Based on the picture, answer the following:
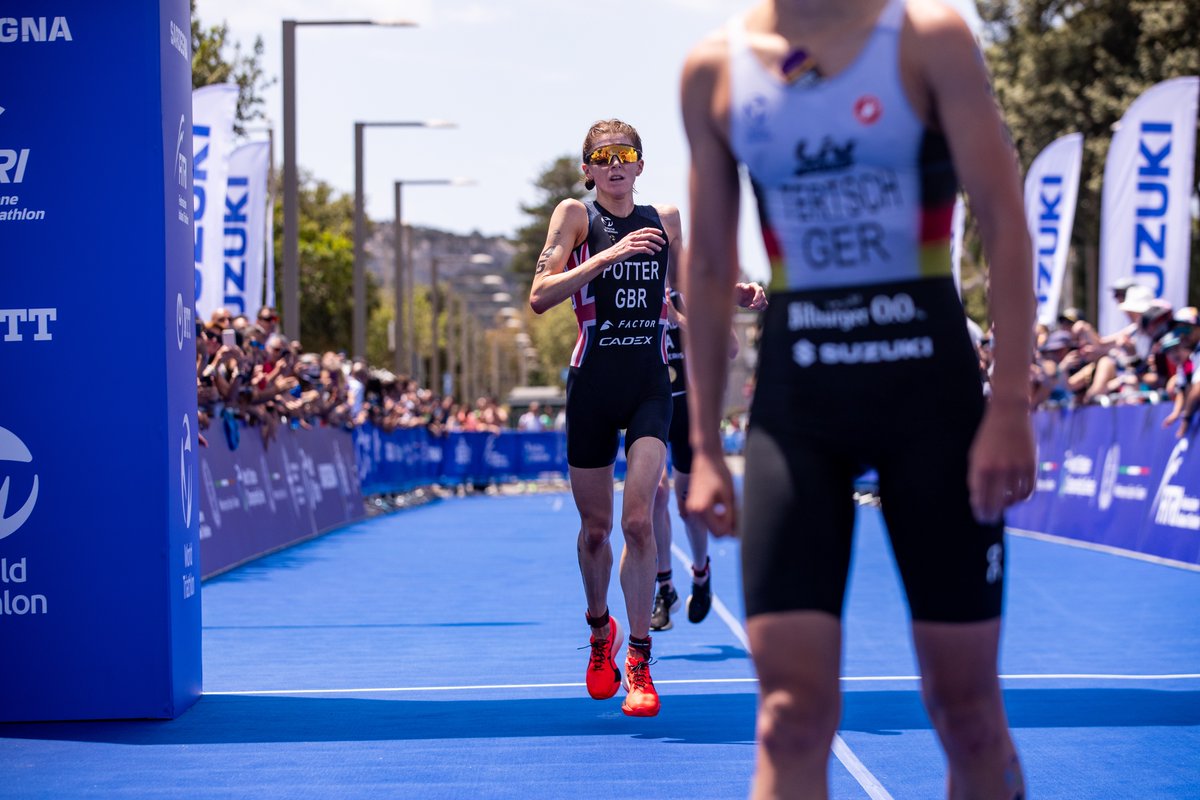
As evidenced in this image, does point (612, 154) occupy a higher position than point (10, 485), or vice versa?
point (612, 154)

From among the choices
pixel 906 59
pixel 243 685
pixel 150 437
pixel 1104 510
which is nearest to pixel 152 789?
pixel 150 437

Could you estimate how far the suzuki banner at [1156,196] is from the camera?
21203 millimetres

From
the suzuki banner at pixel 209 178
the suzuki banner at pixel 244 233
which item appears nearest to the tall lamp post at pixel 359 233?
the suzuki banner at pixel 244 233

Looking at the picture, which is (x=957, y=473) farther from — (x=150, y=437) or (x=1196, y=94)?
(x=1196, y=94)

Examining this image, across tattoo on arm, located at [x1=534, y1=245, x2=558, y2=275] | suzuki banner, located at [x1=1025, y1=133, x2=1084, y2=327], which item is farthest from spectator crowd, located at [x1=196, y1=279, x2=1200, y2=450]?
tattoo on arm, located at [x1=534, y1=245, x2=558, y2=275]

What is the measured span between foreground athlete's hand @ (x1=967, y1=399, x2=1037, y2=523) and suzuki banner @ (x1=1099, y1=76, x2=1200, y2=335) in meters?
18.7

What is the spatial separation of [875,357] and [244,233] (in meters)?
18.5

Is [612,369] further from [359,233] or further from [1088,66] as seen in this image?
[1088,66]

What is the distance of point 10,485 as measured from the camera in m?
7.12

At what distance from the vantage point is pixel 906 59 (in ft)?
11.0

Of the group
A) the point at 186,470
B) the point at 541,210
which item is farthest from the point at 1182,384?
the point at 541,210

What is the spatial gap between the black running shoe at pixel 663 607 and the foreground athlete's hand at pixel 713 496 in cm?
636

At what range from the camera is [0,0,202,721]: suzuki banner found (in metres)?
7.14

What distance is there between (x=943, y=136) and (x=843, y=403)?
1.85 feet
